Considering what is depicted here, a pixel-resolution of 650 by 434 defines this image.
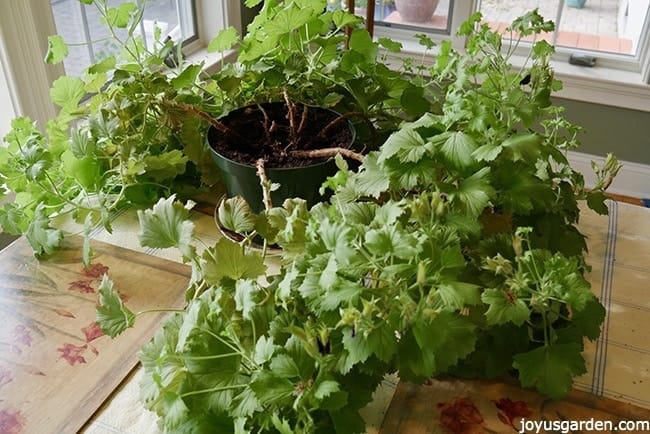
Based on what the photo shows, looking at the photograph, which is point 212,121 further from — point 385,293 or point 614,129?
point 614,129

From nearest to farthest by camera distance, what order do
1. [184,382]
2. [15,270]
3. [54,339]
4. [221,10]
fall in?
1. [184,382]
2. [54,339]
3. [15,270]
4. [221,10]

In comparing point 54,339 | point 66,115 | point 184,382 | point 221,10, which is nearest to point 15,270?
point 54,339

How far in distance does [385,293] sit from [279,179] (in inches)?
17.0

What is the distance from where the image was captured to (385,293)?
24.8 inches

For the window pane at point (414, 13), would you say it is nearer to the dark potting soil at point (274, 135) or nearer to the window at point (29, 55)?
the window at point (29, 55)

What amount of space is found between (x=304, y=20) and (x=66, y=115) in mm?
484

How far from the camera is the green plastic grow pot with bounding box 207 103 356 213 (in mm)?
1016

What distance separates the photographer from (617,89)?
252 cm

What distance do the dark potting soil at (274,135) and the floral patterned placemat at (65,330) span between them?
0.77 feet

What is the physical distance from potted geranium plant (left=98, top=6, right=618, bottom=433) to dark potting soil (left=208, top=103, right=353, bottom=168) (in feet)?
0.74

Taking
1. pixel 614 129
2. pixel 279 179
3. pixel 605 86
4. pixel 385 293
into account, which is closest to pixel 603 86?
pixel 605 86

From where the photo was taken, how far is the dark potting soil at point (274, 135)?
1071 mm

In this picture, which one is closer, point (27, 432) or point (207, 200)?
point (27, 432)

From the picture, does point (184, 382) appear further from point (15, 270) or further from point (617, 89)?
point (617, 89)
